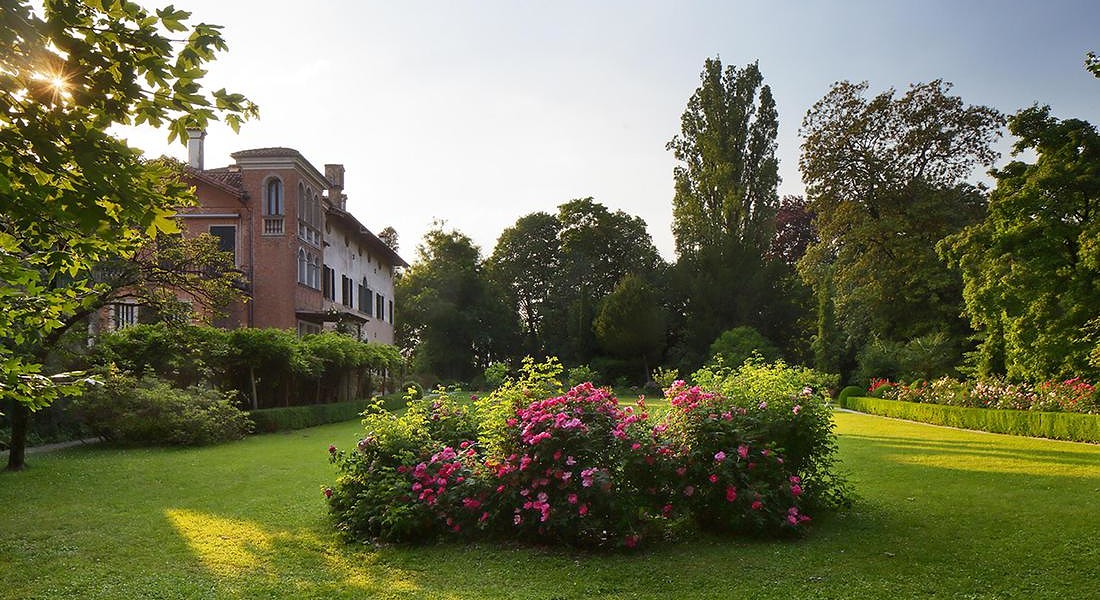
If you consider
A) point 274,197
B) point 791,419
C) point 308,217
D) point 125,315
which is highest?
point 274,197

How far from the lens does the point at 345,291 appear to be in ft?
115

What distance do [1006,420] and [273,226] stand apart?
23488mm

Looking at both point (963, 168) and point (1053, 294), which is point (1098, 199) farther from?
point (963, 168)

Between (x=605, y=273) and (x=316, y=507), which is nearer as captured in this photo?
(x=316, y=507)

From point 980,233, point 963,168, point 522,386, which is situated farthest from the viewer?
point 963,168

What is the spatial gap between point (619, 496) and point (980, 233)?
2015 cm

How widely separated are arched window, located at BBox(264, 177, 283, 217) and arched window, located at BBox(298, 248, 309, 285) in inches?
64.0

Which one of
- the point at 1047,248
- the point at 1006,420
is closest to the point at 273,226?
the point at 1006,420

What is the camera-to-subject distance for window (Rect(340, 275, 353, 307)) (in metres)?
34.4

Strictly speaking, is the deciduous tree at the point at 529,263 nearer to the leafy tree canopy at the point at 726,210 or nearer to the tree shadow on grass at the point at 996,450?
the leafy tree canopy at the point at 726,210

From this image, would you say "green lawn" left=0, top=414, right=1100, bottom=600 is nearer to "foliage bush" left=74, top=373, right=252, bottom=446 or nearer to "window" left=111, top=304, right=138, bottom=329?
"foliage bush" left=74, top=373, right=252, bottom=446

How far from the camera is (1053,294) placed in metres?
19.3

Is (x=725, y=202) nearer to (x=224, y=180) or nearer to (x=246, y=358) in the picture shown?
(x=224, y=180)

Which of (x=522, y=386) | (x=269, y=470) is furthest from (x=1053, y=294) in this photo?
(x=269, y=470)
